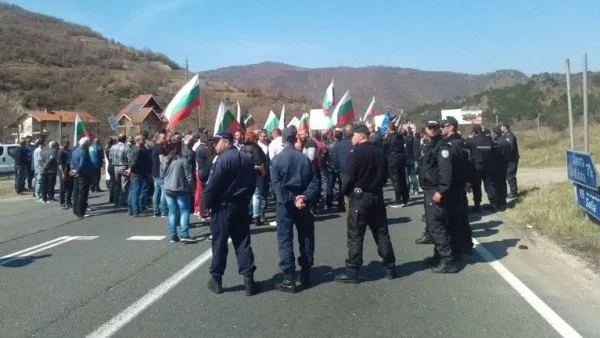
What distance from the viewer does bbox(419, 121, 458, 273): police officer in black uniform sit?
735 cm

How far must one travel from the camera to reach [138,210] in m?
13.0

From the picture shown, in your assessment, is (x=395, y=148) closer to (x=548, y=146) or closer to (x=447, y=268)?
(x=447, y=268)

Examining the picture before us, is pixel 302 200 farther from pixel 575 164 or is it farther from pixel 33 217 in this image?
pixel 33 217

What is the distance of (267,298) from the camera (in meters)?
6.36

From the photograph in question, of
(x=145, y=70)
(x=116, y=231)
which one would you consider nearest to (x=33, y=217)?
(x=116, y=231)

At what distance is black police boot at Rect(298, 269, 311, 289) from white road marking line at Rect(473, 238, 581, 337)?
2.25 m

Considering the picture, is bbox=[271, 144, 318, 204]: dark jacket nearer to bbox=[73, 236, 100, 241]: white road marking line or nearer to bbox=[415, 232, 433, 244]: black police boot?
bbox=[415, 232, 433, 244]: black police boot

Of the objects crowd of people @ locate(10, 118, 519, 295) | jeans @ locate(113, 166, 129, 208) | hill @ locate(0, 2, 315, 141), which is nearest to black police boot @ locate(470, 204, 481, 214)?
crowd of people @ locate(10, 118, 519, 295)

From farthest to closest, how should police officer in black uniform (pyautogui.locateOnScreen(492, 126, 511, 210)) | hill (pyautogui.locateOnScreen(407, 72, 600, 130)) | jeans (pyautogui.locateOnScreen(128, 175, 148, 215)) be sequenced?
1. hill (pyautogui.locateOnScreen(407, 72, 600, 130))
2. jeans (pyautogui.locateOnScreen(128, 175, 148, 215))
3. police officer in black uniform (pyautogui.locateOnScreen(492, 126, 511, 210))

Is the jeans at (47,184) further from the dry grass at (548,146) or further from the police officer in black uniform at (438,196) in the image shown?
the dry grass at (548,146)

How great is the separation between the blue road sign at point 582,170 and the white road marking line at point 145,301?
590 cm

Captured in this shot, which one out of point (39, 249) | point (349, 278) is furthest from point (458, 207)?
point (39, 249)

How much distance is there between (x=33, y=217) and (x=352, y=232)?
942cm

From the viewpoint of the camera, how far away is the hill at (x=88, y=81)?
71.2 metres
